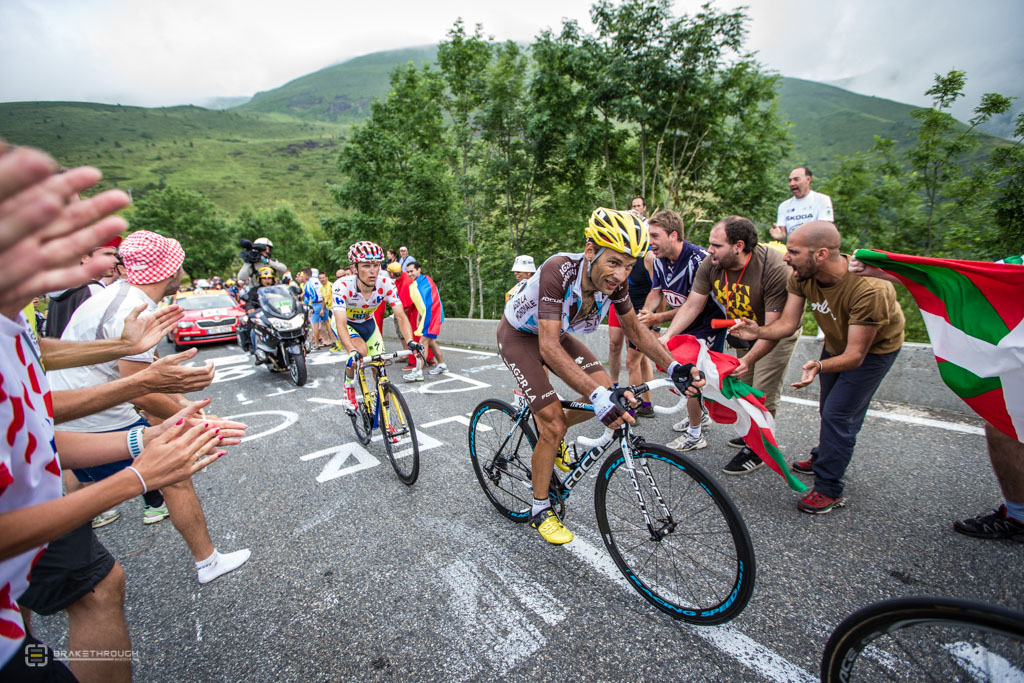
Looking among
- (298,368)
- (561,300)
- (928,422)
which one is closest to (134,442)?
(561,300)

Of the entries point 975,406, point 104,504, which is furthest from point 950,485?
point 104,504

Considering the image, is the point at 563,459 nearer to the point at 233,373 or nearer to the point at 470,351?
the point at 470,351

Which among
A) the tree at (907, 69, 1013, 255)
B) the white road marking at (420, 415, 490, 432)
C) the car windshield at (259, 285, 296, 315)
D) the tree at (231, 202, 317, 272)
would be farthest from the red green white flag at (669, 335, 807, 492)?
the tree at (231, 202, 317, 272)

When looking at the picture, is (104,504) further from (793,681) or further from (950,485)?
(950,485)

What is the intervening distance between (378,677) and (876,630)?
2104mm

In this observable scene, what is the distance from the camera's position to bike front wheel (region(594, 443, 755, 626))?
2.24 m

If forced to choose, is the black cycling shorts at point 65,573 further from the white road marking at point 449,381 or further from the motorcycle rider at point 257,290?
the motorcycle rider at point 257,290

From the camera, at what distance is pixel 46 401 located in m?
1.57

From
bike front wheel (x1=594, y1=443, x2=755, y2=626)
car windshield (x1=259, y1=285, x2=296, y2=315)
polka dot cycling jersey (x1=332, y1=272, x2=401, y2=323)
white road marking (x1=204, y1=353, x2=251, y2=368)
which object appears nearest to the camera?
bike front wheel (x1=594, y1=443, x2=755, y2=626)

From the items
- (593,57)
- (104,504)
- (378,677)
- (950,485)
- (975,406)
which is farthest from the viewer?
(593,57)

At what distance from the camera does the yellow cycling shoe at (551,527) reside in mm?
3000

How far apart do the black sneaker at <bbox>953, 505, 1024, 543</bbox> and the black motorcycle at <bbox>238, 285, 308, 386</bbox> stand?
319 inches

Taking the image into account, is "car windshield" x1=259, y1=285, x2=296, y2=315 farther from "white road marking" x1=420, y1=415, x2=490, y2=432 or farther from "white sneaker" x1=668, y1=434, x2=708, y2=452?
"white sneaker" x1=668, y1=434, x2=708, y2=452

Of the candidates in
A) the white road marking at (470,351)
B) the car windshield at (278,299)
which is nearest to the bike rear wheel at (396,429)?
the car windshield at (278,299)
